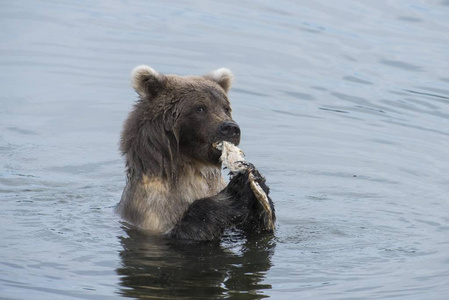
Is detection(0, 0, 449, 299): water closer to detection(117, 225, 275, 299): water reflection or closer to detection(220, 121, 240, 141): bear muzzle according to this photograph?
detection(117, 225, 275, 299): water reflection

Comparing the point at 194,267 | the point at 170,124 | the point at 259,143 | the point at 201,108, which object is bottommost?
the point at 194,267

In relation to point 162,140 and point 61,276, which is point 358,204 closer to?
point 162,140

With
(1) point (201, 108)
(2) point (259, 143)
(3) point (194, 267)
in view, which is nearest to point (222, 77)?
(1) point (201, 108)

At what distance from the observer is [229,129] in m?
10.4

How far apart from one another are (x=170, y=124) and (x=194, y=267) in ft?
4.76

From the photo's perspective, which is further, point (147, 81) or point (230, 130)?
point (147, 81)

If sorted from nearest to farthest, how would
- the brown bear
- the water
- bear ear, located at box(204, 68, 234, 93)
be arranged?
1. the water
2. the brown bear
3. bear ear, located at box(204, 68, 234, 93)

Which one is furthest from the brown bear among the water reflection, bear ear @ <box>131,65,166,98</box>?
the water reflection

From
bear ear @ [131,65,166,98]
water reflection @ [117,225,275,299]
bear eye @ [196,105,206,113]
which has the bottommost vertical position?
water reflection @ [117,225,275,299]

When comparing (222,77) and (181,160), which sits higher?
(222,77)

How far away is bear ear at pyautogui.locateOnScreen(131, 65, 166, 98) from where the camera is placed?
424 inches

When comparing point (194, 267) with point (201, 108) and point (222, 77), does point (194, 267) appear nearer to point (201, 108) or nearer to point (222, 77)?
point (201, 108)

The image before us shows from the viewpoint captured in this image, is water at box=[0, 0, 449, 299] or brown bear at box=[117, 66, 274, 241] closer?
water at box=[0, 0, 449, 299]

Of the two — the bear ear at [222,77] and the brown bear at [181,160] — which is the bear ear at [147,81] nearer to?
the brown bear at [181,160]
